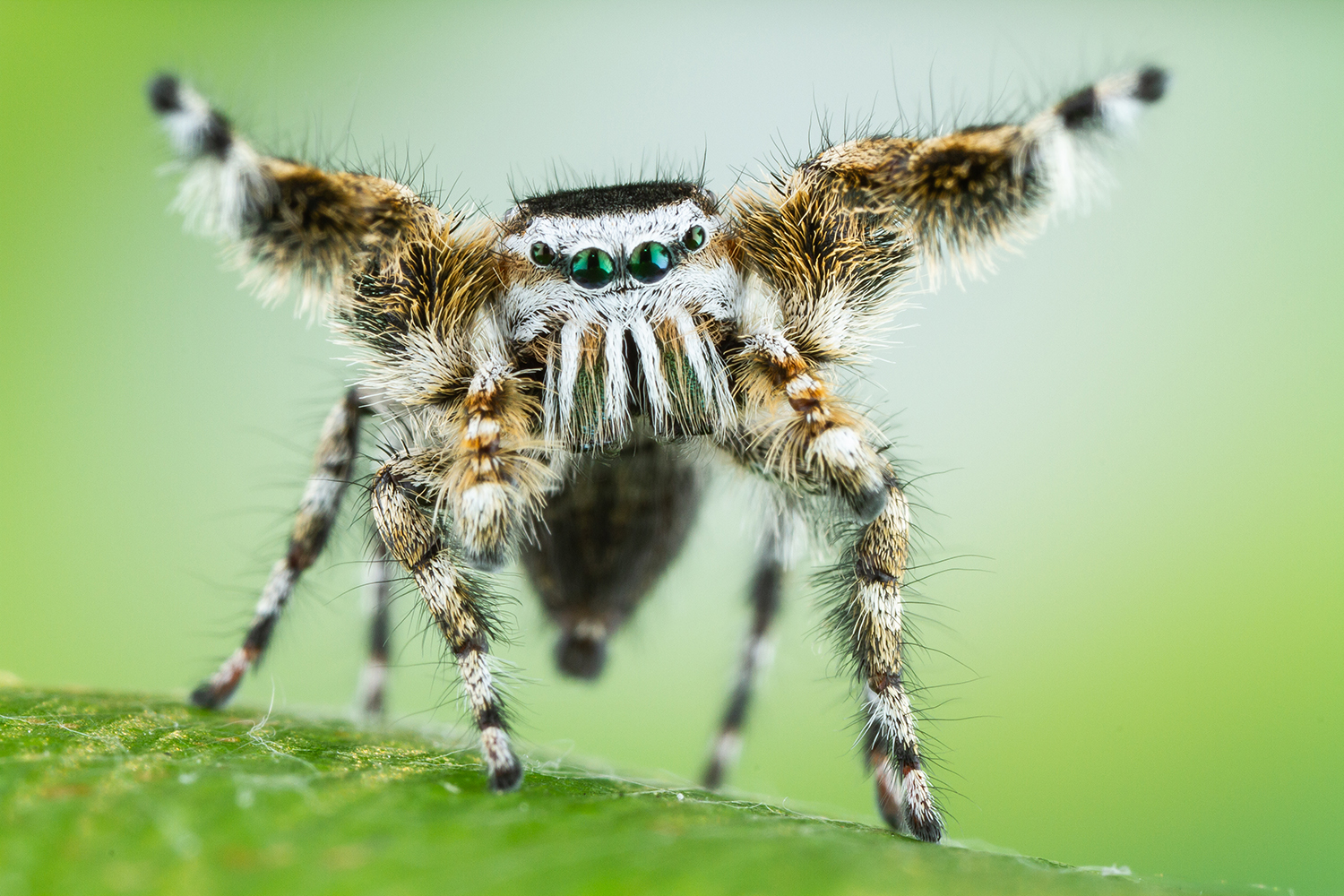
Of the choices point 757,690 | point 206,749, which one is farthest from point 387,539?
point 757,690

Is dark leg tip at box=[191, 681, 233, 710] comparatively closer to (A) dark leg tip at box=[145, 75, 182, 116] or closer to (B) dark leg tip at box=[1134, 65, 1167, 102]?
(A) dark leg tip at box=[145, 75, 182, 116]

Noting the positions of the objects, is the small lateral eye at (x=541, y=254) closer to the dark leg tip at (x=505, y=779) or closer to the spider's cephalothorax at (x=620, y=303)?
the spider's cephalothorax at (x=620, y=303)

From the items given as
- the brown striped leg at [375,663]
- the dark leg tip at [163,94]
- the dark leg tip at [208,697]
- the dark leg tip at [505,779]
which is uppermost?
the dark leg tip at [163,94]

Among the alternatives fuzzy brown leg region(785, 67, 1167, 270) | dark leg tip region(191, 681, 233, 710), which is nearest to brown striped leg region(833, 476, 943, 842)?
fuzzy brown leg region(785, 67, 1167, 270)

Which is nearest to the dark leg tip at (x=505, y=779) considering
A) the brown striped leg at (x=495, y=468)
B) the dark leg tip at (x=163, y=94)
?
the brown striped leg at (x=495, y=468)

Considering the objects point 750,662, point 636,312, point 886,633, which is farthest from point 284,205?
point 750,662

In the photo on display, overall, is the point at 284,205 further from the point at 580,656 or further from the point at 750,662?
the point at 750,662
